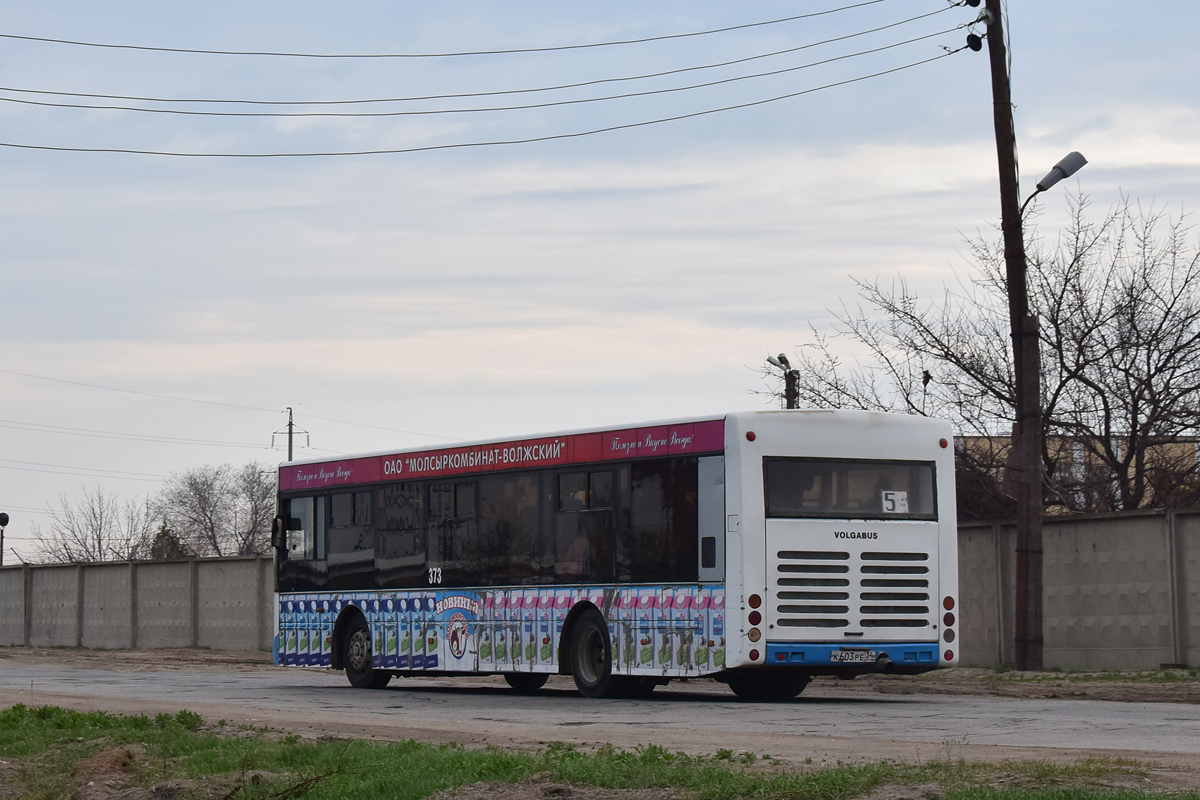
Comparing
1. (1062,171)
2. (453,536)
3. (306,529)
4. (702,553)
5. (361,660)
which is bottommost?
(361,660)

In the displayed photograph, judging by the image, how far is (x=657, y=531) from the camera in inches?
723

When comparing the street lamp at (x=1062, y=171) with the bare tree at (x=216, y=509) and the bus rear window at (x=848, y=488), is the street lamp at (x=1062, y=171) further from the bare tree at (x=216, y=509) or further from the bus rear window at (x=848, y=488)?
the bare tree at (x=216, y=509)

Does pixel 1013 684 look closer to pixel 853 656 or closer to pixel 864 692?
pixel 864 692

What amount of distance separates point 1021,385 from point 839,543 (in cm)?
674

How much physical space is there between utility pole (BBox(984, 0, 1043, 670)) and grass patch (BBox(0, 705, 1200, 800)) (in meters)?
12.2

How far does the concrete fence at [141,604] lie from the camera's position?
38.9 meters

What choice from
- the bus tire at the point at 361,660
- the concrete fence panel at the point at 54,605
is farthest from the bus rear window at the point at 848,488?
the concrete fence panel at the point at 54,605

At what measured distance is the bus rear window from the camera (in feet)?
58.4

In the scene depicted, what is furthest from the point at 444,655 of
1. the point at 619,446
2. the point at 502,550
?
the point at 619,446

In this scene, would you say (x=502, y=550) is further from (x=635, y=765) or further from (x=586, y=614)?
(x=635, y=765)

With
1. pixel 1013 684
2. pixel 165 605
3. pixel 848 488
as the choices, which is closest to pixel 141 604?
pixel 165 605

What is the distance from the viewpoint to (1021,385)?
23531 mm

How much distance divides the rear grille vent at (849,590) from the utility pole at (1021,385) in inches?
203

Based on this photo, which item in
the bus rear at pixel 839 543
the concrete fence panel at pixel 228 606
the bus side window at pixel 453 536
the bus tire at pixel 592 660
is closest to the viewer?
the bus rear at pixel 839 543
